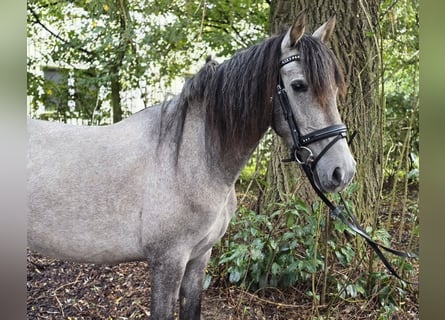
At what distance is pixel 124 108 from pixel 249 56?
1.81 meters

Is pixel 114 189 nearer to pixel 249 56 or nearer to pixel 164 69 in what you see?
pixel 249 56

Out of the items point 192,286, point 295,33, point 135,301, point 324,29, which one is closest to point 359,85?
point 324,29

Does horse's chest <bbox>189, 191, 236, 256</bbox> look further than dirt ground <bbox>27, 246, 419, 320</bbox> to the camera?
No

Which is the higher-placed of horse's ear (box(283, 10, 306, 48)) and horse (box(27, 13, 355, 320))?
horse's ear (box(283, 10, 306, 48))

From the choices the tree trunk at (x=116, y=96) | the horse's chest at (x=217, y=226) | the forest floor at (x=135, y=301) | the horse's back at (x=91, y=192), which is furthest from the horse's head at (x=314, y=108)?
the tree trunk at (x=116, y=96)

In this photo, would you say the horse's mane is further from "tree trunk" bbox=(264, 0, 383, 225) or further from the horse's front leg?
"tree trunk" bbox=(264, 0, 383, 225)

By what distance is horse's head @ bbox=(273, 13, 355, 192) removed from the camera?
1.67 metres

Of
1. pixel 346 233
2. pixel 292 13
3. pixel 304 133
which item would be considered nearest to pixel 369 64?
pixel 292 13

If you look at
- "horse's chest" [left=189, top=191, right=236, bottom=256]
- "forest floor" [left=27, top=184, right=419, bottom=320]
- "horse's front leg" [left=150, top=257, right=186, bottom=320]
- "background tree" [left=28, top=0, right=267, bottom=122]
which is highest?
"background tree" [left=28, top=0, right=267, bottom=122]

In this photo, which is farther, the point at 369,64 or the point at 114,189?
the point at 369,64

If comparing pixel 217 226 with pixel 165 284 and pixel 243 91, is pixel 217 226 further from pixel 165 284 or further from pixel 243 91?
pixel 243 91

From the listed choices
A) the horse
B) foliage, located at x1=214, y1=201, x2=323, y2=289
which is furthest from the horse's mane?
foliage, located at x1=214, y1=201, x2=323, y2=289

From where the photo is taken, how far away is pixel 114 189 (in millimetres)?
2021

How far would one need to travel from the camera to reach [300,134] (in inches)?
68.2
